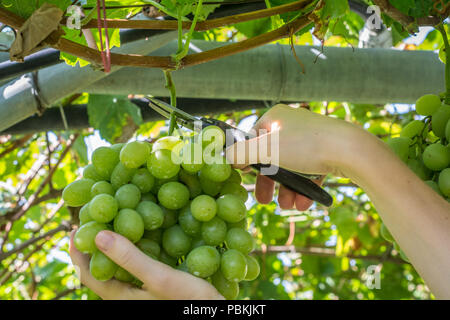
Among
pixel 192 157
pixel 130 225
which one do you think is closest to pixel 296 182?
pixel 192 157

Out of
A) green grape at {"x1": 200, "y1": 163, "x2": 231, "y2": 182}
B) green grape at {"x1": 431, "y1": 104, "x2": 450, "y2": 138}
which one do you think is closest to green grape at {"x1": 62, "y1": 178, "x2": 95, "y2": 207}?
green grape at {"x1": 200, "y1": 163, "x2": 231, "y2": 182}

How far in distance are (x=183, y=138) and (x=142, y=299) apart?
0.99ft

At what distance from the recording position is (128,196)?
0.78m

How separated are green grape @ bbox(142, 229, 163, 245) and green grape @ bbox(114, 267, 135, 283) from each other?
0.23ft

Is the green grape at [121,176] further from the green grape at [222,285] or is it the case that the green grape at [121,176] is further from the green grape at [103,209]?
the green grape at [222,285]

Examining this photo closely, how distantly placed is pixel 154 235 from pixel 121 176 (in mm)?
119

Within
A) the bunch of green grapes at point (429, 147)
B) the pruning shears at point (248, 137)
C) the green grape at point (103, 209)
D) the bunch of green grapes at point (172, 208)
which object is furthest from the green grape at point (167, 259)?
the bunch of green grapes at point (429, 147)

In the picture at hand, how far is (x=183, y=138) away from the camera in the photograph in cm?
88

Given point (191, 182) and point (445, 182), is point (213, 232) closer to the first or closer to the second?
point (191, 182)

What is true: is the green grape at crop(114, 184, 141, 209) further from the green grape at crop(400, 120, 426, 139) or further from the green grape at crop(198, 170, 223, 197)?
the green grape at crop(400, 120, 426, 139)

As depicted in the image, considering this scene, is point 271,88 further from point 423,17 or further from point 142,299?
point 142,299

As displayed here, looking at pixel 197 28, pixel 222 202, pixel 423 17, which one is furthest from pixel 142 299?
pixel 423 17

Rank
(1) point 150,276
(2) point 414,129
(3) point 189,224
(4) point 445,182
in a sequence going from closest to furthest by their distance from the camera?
1. (1) point 150,276
2. (3) point 189,224
3. (4) point 445,182
4. (2) point 414,129

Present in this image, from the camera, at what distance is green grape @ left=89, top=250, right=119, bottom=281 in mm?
729
